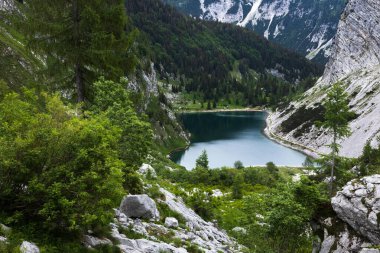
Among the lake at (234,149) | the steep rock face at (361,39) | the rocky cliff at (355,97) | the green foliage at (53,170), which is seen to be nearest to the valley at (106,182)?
the green foliage at (53,170)

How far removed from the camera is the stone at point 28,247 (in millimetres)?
10391

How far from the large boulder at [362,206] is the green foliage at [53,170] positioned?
15.5 m

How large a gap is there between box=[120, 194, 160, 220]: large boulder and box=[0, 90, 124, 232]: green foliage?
6.24 metres

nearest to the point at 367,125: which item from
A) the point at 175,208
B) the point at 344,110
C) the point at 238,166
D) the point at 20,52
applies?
the point at 238,166

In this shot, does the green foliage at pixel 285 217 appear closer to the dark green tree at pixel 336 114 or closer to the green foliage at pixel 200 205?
the green foliage at pixel 200 205

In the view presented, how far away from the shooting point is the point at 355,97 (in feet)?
512

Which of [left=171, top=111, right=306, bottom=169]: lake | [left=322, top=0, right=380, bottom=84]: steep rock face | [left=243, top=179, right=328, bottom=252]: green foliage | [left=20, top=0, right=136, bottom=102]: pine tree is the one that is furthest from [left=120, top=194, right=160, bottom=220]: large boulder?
[left=322, top=0, right=380, bottom=84]: steep rock face

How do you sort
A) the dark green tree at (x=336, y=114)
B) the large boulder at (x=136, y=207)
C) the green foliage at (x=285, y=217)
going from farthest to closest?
the dark green tree at (x=336, y=114) → the green foliage at (x=285, y=217) → the large boulder at (x=136, y=207)

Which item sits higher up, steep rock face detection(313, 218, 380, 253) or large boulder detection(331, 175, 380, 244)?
large boulder detection(331, 175, 380, 244)

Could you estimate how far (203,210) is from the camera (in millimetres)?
31250

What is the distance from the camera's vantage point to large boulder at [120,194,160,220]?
60.2 feet

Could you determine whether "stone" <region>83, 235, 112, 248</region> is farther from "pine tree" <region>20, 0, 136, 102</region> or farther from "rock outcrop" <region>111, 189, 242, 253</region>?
"pine tree" <region>20, 0, 136, 102</region>

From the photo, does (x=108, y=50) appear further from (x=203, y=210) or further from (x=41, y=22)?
(x=203, y=210)

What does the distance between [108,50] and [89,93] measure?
3972 millimetres
